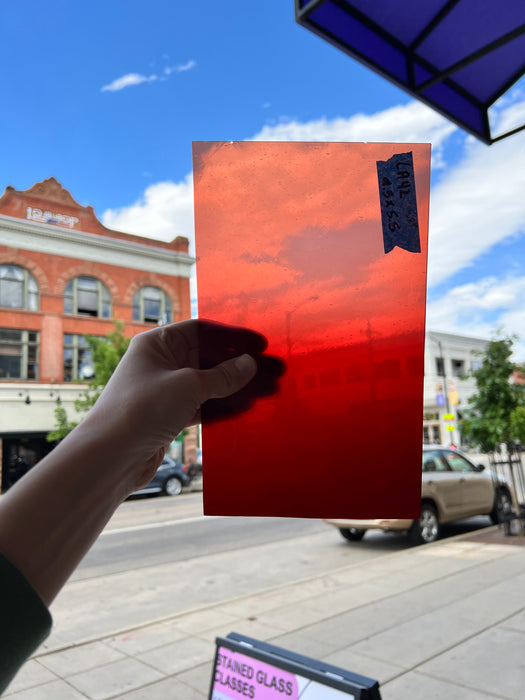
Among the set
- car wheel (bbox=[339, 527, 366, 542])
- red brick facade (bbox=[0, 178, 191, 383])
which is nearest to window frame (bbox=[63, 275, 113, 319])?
red brick facade (bbox=[0, 178, 191, 383])

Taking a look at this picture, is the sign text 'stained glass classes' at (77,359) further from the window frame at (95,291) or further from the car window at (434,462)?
the car window at (434,462)

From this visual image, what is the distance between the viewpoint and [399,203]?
964mm

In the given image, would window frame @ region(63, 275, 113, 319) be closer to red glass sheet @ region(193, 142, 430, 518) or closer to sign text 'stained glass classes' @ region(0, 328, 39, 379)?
sign text 'stained glass classes' @ region(0, 328, 39, 379)

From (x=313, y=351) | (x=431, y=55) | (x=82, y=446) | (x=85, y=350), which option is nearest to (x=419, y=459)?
(x=313, y=351)

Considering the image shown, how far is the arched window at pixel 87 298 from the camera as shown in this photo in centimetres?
2603

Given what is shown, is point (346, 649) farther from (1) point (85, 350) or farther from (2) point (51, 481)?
(1) point (85, 350)

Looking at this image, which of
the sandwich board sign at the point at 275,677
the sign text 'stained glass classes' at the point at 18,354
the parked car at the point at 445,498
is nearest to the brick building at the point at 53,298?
the sign text 'stained glass classes' at the point at 18,354

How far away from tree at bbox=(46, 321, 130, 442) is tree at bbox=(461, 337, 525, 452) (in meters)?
15.2

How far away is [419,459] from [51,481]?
57 cm

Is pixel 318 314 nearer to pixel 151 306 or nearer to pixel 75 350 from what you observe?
pixel 75 350

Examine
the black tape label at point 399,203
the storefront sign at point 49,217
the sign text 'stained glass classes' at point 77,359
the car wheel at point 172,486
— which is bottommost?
the car wheel at point 172,486

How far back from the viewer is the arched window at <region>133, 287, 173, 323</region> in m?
28.1

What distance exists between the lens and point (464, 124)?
162 inches

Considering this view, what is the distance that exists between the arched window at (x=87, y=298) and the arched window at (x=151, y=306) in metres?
1.45
